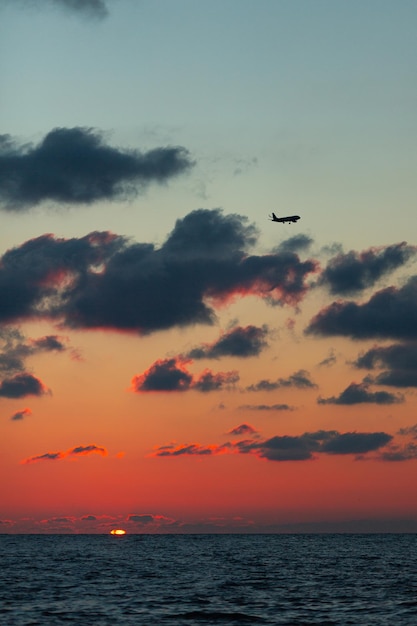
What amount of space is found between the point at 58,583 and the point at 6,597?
19.5 metres

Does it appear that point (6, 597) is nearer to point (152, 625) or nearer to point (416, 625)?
point (152, 625)

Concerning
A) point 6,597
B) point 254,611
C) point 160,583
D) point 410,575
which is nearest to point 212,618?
point 254,611

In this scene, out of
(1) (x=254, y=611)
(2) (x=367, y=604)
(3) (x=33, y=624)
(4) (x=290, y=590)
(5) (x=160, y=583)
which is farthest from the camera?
(5) (x=160, y=583)

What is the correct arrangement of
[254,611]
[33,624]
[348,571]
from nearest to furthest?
[33,624] < [254,611] < [348,571]

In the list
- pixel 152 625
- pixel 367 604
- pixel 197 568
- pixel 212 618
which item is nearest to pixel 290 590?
pixel 367 604

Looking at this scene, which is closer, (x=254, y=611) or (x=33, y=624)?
(x=33, y=624)

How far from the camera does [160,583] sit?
376 feet

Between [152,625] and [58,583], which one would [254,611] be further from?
[58,583]

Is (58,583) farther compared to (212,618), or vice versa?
(58,583)

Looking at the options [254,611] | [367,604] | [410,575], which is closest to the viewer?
[254,611]

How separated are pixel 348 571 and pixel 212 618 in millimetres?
72399

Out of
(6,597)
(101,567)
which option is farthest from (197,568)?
(6,597)

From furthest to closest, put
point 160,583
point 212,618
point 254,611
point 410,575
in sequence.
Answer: point 410,575 < point 160,583 < point 254,611 < point 212,618

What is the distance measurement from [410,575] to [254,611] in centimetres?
6003
